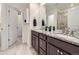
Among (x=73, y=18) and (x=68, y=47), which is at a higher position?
(x=73, y=18)

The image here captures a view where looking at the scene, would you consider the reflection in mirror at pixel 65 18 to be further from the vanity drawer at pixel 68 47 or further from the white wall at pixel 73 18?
the vanity drawer at pixel 68 47

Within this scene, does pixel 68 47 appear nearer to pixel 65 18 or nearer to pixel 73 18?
pixel 73 18

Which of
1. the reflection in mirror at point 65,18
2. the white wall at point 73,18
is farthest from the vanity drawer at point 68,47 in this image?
the white wall at point 73,18

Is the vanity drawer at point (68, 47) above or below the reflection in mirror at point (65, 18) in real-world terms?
below

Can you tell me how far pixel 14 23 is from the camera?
4.84 m

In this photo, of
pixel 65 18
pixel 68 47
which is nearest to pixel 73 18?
pixel 65 18

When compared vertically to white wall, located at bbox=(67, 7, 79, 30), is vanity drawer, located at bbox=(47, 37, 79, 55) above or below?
below

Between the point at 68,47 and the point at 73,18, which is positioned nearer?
the point at 68,47

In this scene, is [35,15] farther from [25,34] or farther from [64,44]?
[64,44]

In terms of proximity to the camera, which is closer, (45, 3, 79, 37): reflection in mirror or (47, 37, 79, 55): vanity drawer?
(47, 37, 79, 55): vanity drawer

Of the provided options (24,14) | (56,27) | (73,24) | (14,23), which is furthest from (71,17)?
(24,14)

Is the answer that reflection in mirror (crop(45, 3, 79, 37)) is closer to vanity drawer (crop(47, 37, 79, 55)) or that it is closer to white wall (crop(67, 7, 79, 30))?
white wall (crop(67, 7, 79, 30))

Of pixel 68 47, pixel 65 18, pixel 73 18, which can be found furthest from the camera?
pixel 65 18

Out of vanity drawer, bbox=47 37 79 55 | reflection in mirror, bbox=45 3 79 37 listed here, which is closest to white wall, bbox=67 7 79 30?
reflection in mirror, bbox=45 3 79 37
